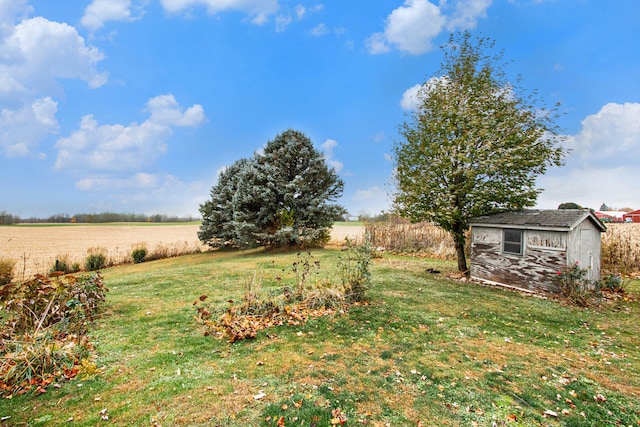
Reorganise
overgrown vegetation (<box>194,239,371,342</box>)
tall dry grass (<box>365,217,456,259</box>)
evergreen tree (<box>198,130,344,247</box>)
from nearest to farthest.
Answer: overgrown vegetation (<box>194,239,371,342</box>) < tall dry grass (<box>365,217,456,259</box>) < evergreen tree (<box>198,130,344,247</box>)

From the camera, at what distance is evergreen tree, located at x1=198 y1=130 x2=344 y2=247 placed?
17.8m

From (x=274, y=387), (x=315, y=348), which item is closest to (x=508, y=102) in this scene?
(x=315, y=348)

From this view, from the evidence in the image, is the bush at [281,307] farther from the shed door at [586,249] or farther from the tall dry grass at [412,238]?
the tall dry grass at [412,238]

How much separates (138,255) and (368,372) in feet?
63.4

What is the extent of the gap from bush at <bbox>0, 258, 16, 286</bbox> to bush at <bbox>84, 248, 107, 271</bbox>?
11.5 feet

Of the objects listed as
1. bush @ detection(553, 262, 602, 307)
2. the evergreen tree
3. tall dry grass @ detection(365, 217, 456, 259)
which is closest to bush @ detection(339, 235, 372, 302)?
bush @ detection(553, 262, 602, 307)

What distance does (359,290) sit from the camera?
723cm

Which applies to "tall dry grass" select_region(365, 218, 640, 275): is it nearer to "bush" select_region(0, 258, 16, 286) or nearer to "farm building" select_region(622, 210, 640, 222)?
"bush" select_region(0, 258, 16, 286)

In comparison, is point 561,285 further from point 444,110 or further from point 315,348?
point 315,348

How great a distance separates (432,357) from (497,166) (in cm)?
703

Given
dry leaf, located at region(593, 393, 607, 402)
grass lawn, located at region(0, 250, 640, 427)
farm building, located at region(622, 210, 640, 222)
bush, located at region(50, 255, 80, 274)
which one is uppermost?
farm building, located at region(622, 210, 640, 222)

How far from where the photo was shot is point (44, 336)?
4.46 metres

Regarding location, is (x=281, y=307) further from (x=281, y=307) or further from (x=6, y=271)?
(x=6, y=271)

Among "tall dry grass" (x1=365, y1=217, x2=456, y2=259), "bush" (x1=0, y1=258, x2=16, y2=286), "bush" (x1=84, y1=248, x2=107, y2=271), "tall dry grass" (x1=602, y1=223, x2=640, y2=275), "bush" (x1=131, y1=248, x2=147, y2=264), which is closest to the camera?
"tall dry grass" (x1=602, y1=223, x2=640, y2=275)
